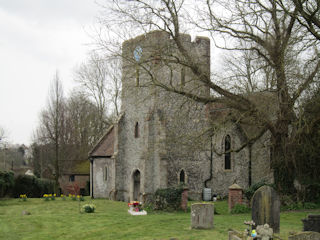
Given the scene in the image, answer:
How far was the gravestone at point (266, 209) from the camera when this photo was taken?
39.3ft

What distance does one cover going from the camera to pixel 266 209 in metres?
12.0

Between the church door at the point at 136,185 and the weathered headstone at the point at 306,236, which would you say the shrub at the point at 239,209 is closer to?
the church door at the point at 136,185

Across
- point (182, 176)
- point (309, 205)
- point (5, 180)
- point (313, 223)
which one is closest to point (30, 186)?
point (5, 180)

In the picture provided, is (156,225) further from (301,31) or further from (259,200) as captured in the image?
(301,31)

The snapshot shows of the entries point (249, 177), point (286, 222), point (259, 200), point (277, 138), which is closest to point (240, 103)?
point (277, 138)

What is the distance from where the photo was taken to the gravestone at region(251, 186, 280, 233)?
1199 cm

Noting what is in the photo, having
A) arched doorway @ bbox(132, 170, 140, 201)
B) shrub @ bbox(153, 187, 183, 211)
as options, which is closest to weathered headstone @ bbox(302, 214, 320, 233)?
shrub @ bbox(153, 187, 183, 211)

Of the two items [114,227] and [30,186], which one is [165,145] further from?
[30,186]

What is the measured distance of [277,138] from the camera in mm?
19125

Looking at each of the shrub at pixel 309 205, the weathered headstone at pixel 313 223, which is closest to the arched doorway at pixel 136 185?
the shrub at pixel 309 205

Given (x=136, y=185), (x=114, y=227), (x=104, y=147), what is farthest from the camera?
(x=104, y=147)

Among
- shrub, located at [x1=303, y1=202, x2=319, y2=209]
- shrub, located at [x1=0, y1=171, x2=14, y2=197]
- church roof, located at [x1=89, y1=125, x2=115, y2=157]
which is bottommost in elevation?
shrub, located at [x1=303, y1=202, x2=319, y2=209]

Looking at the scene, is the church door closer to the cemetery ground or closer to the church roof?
the church roof

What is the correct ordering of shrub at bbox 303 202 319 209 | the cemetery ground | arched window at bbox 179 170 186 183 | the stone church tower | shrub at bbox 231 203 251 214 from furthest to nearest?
arched window at bbox 179 170 186 183 → the stone church tower → shrub at bbox 303 202 319 209 → shrub at bbox 231 203 251 214 → the cemetery ground
